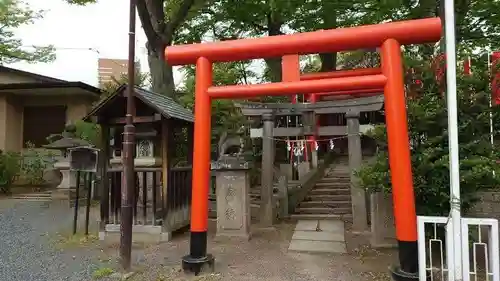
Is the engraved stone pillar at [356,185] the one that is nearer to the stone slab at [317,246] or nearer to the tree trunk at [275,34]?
the stone slab at [317,246]

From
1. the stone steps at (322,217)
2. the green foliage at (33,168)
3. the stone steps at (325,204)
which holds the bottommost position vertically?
the stone steps at (322,217)

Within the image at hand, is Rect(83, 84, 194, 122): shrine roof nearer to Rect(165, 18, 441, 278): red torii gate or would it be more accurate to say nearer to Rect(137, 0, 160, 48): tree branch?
Rect(165, 18, 441, 278): red torii gate

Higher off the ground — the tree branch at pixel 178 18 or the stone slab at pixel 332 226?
the tree branch at pixel 178 18

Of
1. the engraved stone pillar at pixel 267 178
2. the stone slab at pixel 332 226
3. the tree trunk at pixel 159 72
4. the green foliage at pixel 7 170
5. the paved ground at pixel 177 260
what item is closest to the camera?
the paved ground at pixel 177 260

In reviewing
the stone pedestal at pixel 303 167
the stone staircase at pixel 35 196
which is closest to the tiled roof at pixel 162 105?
the stone pedestal at pixel 303 167

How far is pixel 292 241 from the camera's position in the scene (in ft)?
24.0

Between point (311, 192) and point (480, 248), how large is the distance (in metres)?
5.87

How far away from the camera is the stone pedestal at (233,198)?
304 inches

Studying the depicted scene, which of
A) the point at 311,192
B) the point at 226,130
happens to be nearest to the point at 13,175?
the point at 226,130

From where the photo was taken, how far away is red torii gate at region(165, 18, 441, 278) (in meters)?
4.59

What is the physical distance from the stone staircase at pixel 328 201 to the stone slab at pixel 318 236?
1674 mm

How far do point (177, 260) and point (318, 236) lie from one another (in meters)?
3.21

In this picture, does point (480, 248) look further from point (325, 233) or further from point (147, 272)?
point (147, 272)

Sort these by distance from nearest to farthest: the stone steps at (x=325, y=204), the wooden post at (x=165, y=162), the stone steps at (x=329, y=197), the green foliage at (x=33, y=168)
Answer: the wooden post at (x=165, y=162), the stone steps at (x=325, y=204), the stone steps at (x=329, y=197), the green foliage at (x=33, y=168)
